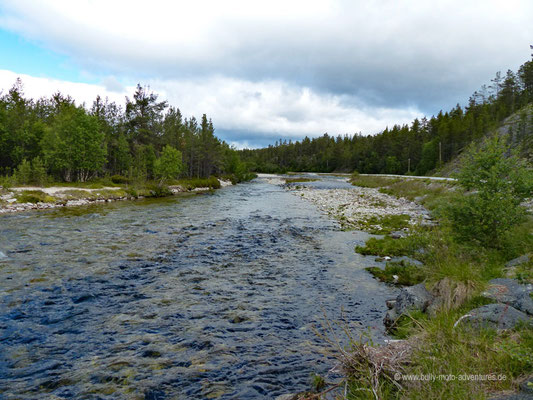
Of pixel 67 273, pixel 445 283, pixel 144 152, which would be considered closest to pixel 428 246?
pixel 445 283

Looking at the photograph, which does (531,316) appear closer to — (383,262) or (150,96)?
(383,262)

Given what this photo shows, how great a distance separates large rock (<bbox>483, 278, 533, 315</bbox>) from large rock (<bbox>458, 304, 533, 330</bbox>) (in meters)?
0.27

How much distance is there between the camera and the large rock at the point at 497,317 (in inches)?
222

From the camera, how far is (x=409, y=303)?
25.9 ft

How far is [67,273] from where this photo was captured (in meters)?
11.4

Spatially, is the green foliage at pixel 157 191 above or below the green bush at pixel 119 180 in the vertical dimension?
below

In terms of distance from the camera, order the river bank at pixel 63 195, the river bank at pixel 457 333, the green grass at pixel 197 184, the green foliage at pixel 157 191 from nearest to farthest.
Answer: the river bank at pixel 457 333 < the river bank at pixel 63 195 < the green foliage at pixel 157 191 < the green grass at pixel 197 184

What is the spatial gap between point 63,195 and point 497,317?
40593mm

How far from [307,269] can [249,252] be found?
381cm

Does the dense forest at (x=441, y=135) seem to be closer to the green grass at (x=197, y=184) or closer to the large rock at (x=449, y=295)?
the green grass at (x=197, y=184)

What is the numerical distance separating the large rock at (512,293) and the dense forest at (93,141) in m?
45.0

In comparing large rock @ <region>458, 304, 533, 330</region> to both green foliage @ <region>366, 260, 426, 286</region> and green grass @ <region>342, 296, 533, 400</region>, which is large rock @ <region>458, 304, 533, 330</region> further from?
green foliage @ <region>366, 260, 426, 286</region>

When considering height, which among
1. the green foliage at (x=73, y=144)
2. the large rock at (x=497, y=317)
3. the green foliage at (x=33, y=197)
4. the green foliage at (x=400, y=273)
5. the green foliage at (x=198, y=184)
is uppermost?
the green foliage at (x=73, y=144)

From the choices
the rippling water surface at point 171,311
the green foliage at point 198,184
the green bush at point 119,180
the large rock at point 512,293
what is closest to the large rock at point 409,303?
the rippling water surface at point 171,311
